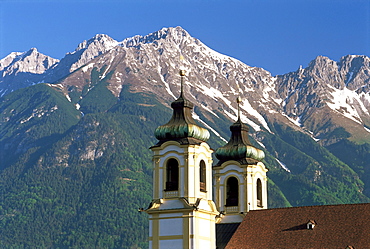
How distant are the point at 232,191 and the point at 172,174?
40.1 ft

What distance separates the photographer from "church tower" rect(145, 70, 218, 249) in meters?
62.3

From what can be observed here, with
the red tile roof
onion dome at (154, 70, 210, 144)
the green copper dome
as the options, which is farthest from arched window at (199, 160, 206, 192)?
the green copper dome

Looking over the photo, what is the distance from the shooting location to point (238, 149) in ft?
246

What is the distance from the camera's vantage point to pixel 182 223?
62.4m

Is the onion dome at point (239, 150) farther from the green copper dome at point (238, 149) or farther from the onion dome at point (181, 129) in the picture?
the onion dome at point (181, 129)

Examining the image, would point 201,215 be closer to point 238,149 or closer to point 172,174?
point 172,174

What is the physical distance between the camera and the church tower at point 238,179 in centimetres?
7300

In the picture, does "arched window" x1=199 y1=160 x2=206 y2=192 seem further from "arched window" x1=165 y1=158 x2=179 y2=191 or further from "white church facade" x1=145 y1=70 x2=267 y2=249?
"arched window" x1=165 y1=158 x2=179 y2=191

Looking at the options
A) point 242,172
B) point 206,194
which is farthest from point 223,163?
point 206,194

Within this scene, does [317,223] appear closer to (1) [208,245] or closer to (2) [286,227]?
(2) [286,227]

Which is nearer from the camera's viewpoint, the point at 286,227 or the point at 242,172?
the point at 286,227

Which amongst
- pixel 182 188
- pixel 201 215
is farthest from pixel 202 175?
pixel 201 215

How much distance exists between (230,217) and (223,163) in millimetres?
5141

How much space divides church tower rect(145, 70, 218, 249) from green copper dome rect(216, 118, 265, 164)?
31.8ft
